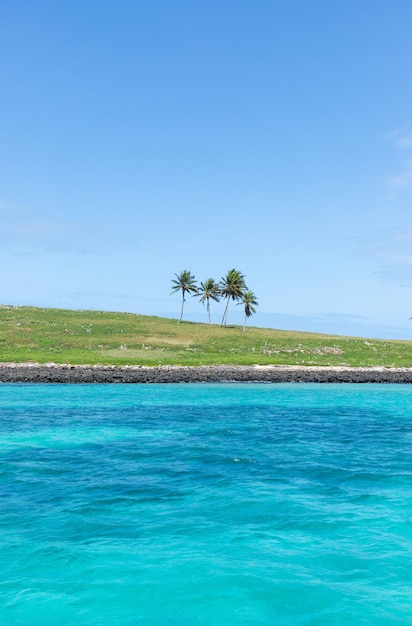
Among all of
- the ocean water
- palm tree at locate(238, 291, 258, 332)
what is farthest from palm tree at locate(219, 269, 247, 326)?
the ocean water

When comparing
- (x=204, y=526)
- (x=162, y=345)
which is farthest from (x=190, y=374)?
(x=204, y=526)

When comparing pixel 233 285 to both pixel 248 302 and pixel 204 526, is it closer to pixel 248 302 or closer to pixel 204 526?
pixel 248 302

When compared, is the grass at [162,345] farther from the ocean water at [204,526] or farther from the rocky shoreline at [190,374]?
the ocean water at [204,526]

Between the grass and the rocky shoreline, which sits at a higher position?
the grass

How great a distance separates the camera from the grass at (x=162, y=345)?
8181 centimetres

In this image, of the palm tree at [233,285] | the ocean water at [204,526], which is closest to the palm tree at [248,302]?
the palm tree at [233,285]

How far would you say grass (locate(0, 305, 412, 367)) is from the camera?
81812mm

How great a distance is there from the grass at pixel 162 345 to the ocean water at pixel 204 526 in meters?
48.0

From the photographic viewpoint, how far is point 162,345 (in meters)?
94.8

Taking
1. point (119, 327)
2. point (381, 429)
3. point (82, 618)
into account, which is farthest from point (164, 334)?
point (82, 618)

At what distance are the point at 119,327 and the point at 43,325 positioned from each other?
665 inches

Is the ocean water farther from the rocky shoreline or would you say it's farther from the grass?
the grass

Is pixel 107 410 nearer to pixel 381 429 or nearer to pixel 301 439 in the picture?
pixel 301 439

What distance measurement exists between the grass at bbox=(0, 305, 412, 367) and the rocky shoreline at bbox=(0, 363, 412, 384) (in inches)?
163
